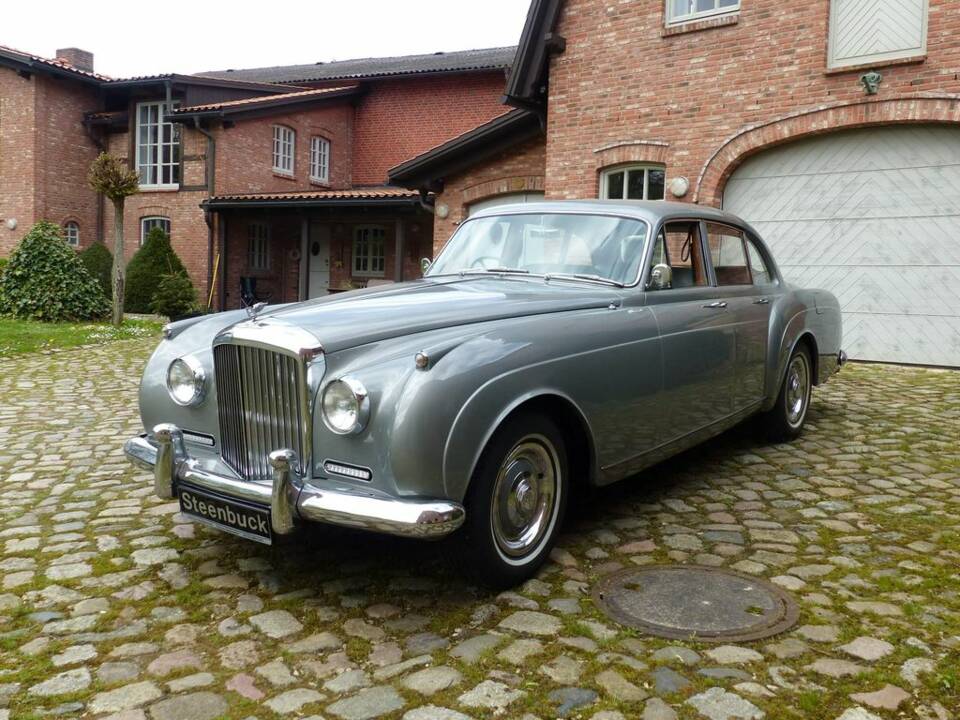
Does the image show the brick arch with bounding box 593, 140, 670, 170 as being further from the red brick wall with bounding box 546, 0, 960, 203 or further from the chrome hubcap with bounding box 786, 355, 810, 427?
the chrome hubcap with bounding box 786, 355, 810, 427

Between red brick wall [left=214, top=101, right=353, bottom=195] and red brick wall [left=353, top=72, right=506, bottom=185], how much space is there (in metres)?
0.55

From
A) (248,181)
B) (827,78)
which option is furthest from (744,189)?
(248,181)

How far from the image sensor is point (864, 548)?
13.4ft

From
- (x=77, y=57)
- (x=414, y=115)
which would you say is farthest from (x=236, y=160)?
(x=77, y=57)

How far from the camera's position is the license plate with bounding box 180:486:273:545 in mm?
3203

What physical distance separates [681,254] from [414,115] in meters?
21.4

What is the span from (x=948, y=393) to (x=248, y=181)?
18.3 meters

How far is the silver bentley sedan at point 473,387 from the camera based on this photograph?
307cm

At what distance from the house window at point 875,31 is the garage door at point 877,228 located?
0.91 meters

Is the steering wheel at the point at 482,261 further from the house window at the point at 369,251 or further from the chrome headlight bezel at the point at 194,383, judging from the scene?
the house window at the point at 369,251

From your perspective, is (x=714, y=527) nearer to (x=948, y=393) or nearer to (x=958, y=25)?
(x=948, y=393)

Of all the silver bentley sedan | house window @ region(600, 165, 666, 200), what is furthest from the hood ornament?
house window @ region(600, 165, 666, 200)

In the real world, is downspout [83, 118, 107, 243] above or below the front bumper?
above

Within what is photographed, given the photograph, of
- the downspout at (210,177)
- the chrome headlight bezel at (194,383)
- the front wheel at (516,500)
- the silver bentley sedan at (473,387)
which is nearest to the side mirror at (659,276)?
the silver bentley sedan at (473,387)
